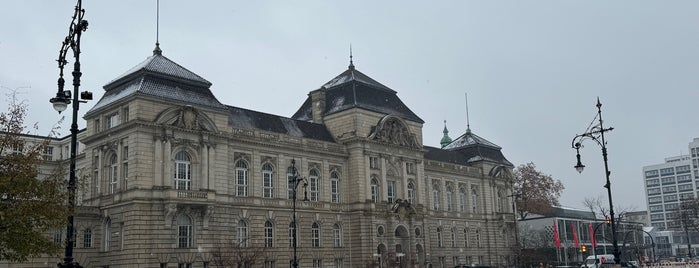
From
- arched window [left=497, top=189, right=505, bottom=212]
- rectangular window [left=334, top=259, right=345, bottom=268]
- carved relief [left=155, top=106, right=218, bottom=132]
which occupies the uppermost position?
carved relief [left=155, top=106, right=218, bottom=132]

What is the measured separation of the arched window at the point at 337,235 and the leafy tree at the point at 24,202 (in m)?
43.4

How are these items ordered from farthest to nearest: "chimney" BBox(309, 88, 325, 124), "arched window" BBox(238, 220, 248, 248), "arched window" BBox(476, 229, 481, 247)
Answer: "arched window" BBox(476, 229, 481, 247), "chimney" BBox(309, 88, 325, 124), "arched window" BBox(238, 220, 248, 248)

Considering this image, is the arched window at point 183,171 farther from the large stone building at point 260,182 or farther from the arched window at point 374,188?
the arched window at point 374,188

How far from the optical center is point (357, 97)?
74312mm

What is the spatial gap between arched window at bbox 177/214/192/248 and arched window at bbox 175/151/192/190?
2419 mm

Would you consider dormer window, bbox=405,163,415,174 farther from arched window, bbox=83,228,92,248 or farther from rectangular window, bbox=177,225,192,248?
arched window, bbox=83,228,92,248

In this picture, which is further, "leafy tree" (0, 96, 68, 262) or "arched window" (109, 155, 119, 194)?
"arched window" (109, 155, 119, 194)

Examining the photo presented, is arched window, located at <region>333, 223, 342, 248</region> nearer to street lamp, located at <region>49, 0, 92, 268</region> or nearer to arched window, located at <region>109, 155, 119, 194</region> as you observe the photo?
arched window, located at <region>109, 155, 119, 194</region>

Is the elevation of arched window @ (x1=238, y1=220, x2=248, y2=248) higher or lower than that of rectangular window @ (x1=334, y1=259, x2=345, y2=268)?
higher

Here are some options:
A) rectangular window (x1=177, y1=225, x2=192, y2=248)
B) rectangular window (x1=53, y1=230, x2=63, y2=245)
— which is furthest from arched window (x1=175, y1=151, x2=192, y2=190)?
rectangular window (x1=53, y1=230, x2=63, y2=245)

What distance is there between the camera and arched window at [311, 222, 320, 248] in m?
68.2

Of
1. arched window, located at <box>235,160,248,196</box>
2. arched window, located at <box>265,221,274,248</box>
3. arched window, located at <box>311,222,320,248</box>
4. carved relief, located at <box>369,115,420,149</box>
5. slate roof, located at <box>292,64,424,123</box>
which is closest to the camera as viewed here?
arched window, located at <box>235,160,248,196</box>

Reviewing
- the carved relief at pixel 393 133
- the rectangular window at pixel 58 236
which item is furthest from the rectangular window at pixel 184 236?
the carved relief at pixel 393 133

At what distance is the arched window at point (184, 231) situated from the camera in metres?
56.4
